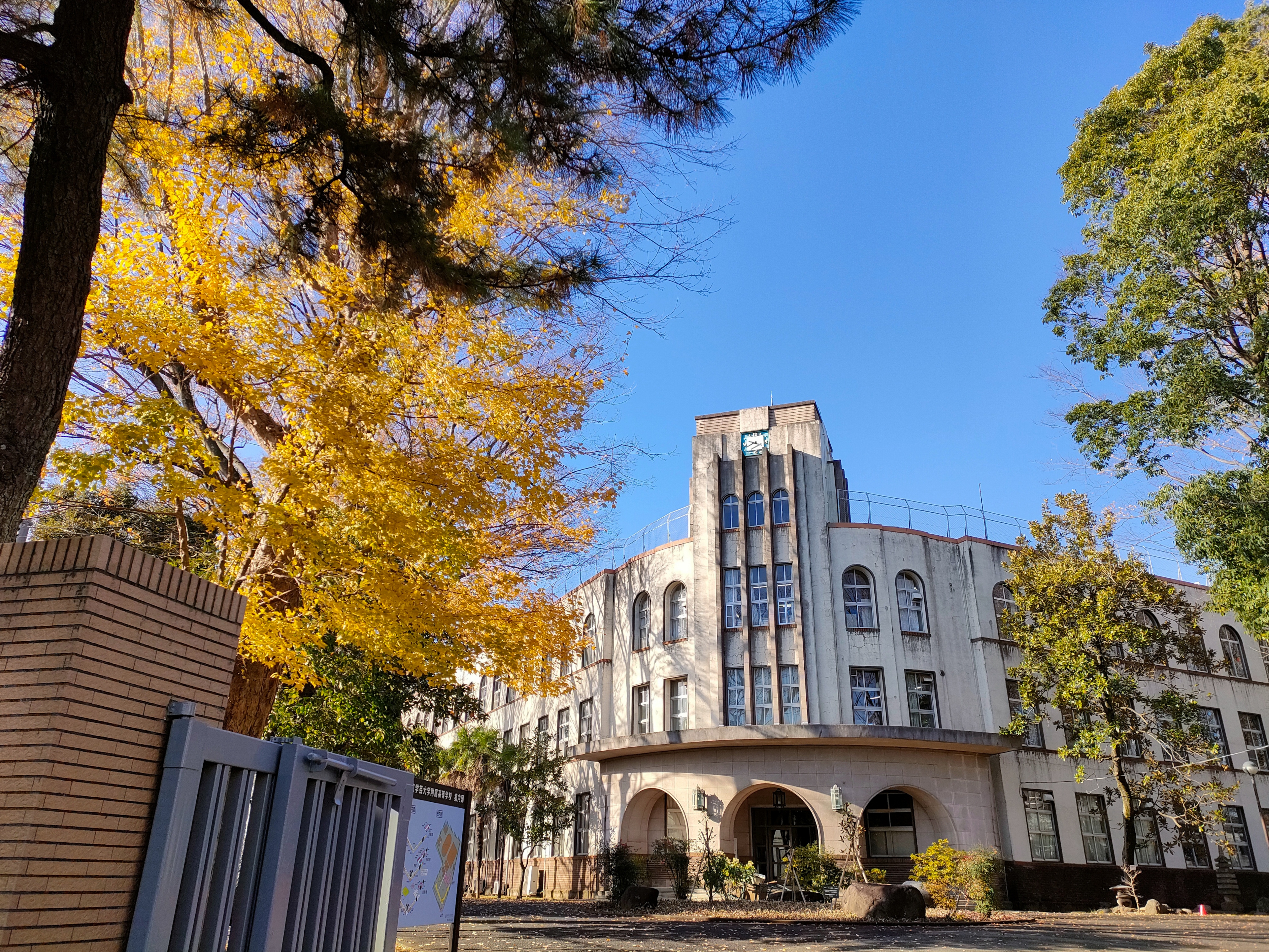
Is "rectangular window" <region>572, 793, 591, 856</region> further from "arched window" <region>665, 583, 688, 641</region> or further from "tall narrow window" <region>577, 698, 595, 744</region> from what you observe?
"arched window" <region>665, 583, 688, 641</region>

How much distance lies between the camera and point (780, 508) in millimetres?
25516

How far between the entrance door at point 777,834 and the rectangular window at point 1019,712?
6.32 meters

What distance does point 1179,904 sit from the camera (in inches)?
950

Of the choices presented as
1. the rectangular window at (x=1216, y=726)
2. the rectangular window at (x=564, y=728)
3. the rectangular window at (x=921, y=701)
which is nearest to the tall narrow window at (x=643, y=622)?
the rectangular window at (x=564, y=728)

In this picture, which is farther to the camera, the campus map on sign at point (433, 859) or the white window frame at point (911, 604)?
the white window frame at point (911, 604)

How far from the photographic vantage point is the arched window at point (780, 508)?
25312mm

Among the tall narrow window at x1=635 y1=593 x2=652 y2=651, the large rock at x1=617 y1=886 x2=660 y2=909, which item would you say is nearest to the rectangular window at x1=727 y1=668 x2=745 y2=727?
the tall narrow window at x1=635 y1=593 x2=652 y2=651

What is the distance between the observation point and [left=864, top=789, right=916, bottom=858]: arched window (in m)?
23.2

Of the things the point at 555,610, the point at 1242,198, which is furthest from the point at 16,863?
the point at 1242,198

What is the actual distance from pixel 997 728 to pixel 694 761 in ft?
27.3

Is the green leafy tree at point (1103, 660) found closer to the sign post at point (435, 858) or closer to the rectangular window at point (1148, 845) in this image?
the rectangular window at point (1148, 845)

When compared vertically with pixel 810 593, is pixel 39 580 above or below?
below

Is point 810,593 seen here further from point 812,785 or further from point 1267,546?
point 1267,546

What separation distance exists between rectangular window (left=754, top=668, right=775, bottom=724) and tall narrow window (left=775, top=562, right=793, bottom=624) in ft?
4.75
